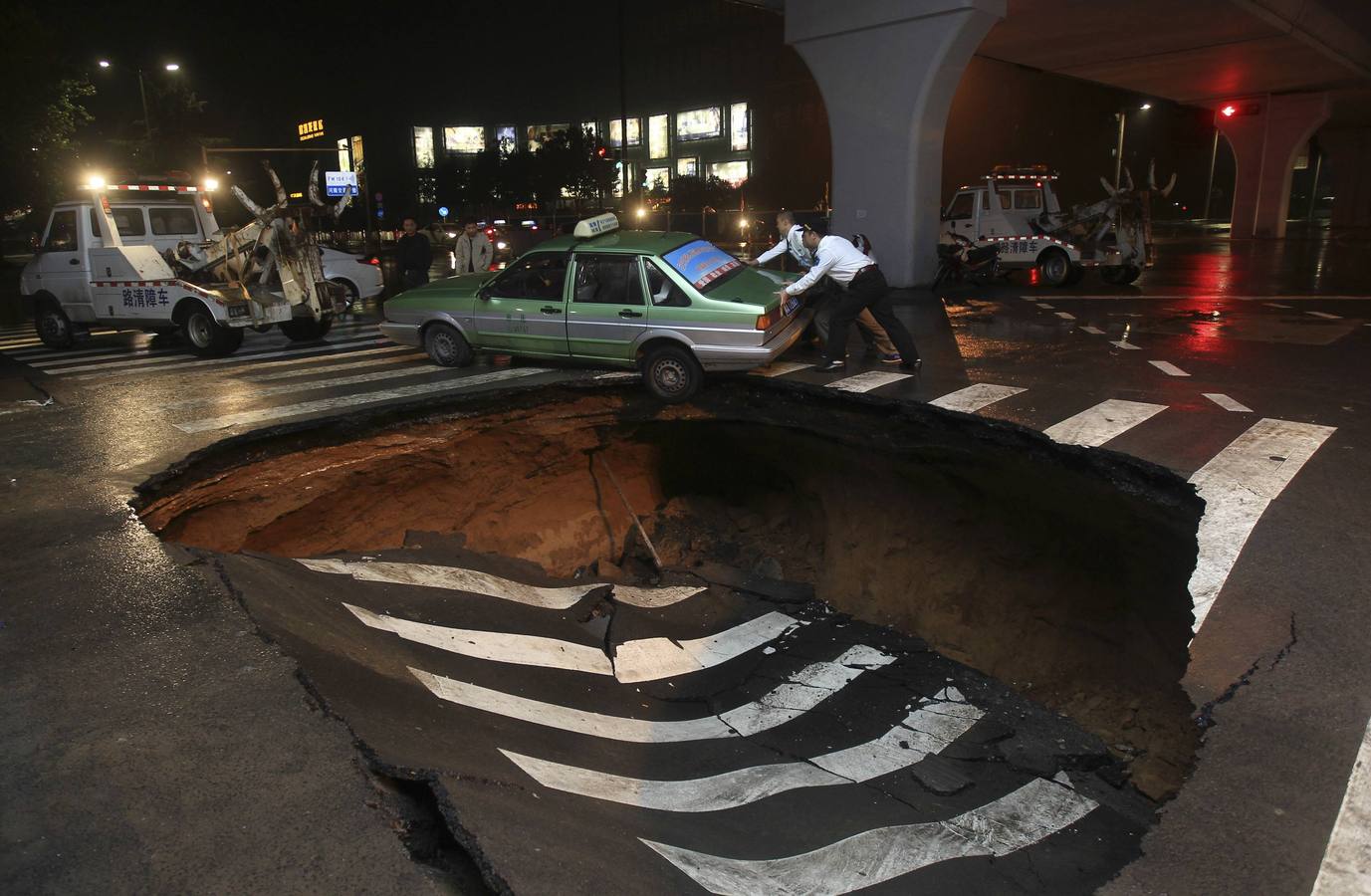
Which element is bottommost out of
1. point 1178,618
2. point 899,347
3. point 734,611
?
point 734,611

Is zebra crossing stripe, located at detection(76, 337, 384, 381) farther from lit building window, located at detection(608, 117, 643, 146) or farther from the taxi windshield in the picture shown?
lit building window, located at detection(608, 117, 643, 146)

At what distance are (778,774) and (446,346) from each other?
765cm

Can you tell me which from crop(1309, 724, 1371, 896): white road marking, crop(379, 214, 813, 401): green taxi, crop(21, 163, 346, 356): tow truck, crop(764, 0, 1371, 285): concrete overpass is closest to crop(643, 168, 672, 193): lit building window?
crop(764, 0, 1371, 285): concrete overpass

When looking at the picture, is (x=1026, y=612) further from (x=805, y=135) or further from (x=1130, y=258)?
(x=805, y=135)

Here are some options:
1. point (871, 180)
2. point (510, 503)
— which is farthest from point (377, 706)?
point (871, 180)

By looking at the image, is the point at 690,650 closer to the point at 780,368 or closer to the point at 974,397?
the point at 974,397

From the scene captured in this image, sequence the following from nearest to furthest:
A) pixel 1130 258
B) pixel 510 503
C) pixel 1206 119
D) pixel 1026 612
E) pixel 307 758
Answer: pixel 307 758 → pixel 1026 612 → pixel 510 503 → pixel 1130 258 → pixel 1206 119

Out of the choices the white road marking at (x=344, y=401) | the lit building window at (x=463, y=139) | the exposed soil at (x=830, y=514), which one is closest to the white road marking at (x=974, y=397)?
the exposed soil at (x=830, y=514)

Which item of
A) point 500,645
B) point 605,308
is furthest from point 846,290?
point 500,645

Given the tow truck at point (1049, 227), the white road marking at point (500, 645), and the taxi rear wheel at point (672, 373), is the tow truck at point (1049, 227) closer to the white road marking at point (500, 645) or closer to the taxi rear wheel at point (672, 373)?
the taxi rear wheel at point (672, 373)

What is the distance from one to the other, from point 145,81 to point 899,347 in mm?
40246

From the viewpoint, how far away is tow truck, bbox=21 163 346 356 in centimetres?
1268

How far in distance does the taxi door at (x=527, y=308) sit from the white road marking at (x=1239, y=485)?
6.35 m

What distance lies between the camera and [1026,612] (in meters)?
7.04
